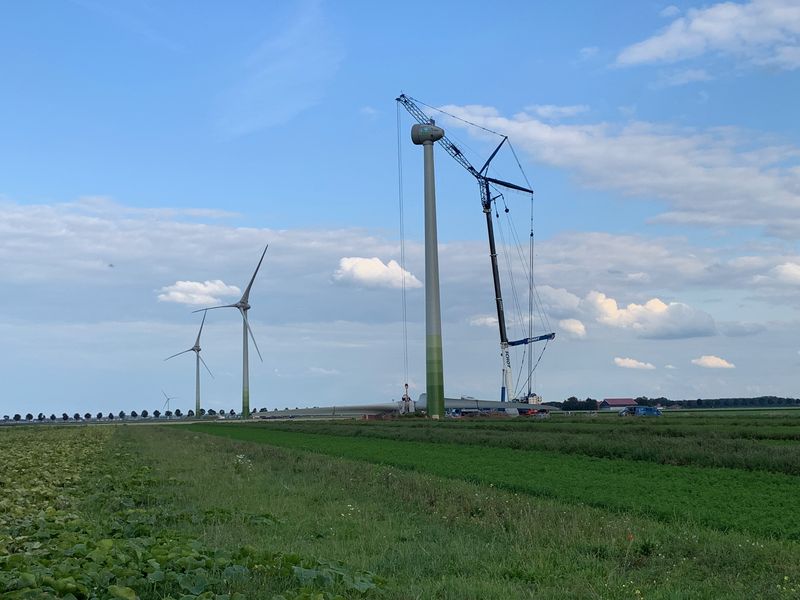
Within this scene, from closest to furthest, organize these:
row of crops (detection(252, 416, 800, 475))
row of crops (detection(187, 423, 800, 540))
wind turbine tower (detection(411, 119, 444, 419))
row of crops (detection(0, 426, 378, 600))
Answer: row of crops (detection(0, 426, 378, 600)), row of crops (detection(187, 423, 800, 540)), row of crops (detection(252, 416, 800, 475)), wind turbine tower (detection(411, 119, 444, 419))

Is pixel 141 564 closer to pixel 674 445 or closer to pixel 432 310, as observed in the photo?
pixel 674 445

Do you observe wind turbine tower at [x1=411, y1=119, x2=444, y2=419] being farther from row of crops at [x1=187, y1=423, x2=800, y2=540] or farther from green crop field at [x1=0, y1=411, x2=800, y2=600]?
green crop field at [x1=0, y1=411, x2=800, y2=600]

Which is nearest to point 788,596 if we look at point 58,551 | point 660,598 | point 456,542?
point 660,598

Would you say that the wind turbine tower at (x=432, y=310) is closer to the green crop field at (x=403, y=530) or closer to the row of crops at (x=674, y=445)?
the row of crops at (x=674, y=445)

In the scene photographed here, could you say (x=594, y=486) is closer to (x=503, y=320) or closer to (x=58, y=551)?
(x=58, y=551)

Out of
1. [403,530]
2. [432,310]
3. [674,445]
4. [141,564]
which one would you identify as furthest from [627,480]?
[432,310]

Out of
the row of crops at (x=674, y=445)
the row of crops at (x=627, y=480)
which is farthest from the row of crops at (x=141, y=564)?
the row of crops at (x=674, y=445)

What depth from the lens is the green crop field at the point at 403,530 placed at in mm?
11828

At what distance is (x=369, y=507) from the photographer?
845 inches

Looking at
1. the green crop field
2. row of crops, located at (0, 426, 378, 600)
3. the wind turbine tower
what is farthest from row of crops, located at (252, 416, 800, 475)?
the wind turbine tower

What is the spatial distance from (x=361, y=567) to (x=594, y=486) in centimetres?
1492

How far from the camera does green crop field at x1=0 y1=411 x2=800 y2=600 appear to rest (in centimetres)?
1183

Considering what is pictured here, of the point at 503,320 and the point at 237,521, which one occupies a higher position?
the point at 503,320

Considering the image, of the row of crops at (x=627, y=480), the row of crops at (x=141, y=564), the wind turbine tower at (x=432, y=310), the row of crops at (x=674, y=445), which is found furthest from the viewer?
the wind turbine tower at (x=432, y=310)
